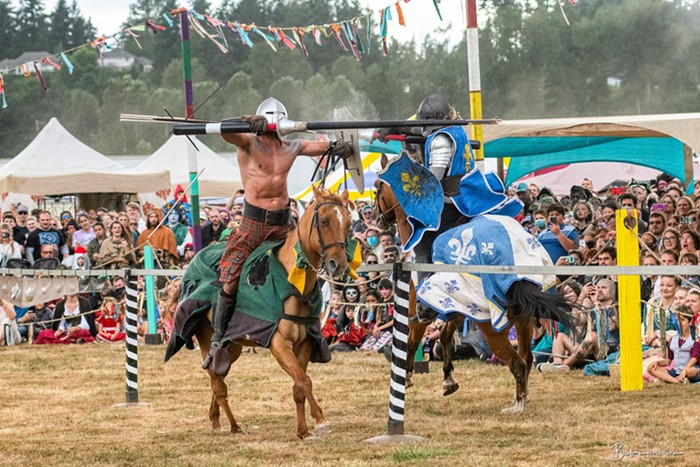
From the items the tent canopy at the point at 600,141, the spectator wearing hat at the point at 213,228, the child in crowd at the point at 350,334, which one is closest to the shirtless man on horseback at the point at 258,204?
the child in crowd at the point at 350,334

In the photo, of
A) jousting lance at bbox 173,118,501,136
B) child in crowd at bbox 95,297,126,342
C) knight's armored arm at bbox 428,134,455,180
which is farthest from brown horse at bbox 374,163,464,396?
child in crowd at bbox 95,297,126,342

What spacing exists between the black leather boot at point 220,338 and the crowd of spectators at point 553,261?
4.84ft

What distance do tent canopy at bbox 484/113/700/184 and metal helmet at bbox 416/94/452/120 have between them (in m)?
5.23

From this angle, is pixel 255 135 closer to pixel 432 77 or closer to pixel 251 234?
pixel 251 234

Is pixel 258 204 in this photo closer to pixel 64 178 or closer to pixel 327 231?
pixel 327 231

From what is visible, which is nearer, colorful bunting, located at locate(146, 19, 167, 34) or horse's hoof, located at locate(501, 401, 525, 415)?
horse's hoof, located at locate(501, 401, 525, 415)

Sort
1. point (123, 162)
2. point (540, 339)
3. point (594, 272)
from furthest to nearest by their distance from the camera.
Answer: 1. point (123, 162)
2. point (540, 339)
3. point (594, 272)

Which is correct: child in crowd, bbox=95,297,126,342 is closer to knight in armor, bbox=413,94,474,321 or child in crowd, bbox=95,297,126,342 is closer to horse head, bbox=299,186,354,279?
knight in armor, bbox=413,94,474,321

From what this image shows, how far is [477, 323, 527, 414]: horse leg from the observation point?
28.5 feet

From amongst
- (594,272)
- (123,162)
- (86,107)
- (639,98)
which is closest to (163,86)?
(86,107)

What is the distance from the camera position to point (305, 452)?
7.22 meters

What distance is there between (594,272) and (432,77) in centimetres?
5196

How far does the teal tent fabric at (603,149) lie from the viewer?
17.9 metres

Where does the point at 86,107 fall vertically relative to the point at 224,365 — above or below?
above
